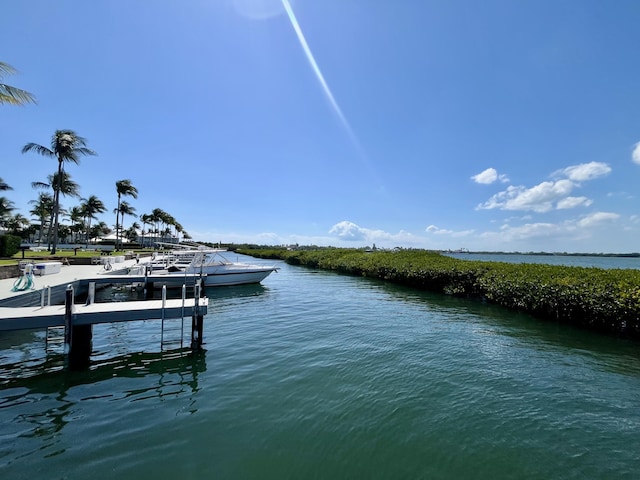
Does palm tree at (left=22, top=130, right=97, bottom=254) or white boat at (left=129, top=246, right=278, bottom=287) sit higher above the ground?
palm tree at (left=22, top=130, right=97, bottom=254)

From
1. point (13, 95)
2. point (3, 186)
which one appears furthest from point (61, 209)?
point (13, 95)

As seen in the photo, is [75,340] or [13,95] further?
[13,95]

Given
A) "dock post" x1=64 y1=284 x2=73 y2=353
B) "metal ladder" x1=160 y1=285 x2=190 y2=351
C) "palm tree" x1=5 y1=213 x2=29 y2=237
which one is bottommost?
"metal ladder" x1=160 y1=285 x2=190 y2=351

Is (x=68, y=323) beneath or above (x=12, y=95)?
beneath

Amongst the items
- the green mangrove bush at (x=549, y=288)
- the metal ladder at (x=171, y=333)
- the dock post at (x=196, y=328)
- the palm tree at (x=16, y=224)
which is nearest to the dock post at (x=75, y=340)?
the metal ladder at (x=171, y=333)

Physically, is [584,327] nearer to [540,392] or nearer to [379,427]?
[540,392]

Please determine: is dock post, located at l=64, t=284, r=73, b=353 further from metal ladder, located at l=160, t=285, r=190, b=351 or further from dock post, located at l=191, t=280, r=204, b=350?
dock post, located at l=191, t=280, r=204, b=350

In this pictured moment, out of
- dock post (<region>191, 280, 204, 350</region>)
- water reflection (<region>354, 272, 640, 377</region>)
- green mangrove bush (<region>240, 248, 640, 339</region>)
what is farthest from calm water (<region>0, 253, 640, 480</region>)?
green mangrove bush (<region>240, 248, 640, 339</region>)

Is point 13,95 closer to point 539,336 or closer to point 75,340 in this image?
point 75,340

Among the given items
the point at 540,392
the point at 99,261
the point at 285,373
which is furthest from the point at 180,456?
the point at 99,261

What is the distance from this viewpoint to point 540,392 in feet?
23.2

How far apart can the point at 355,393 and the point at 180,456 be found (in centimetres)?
362

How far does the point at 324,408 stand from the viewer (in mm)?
6164

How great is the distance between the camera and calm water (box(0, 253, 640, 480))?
15.1ft
